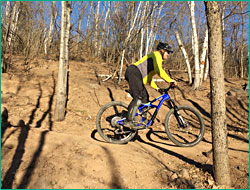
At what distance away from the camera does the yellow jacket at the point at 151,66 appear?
4.04 meters

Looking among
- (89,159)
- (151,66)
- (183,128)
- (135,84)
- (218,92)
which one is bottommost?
(89,159)

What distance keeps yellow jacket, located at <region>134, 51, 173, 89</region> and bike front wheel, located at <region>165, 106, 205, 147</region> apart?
81 centimetres

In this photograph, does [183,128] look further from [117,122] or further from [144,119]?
[117,122]

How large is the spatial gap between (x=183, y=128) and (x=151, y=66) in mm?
1525

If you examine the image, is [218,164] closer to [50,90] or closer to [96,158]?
[96,158]

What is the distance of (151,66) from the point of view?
13.7 feet

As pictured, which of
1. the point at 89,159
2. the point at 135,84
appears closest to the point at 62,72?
the point at 135,84

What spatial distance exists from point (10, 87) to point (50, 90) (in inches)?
51.1

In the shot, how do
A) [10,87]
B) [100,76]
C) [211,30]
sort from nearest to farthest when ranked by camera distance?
[211,30], [10,87], [100,76]

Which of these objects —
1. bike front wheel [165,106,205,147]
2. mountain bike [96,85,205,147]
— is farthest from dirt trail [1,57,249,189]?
mountain bike [96,85,205,147]

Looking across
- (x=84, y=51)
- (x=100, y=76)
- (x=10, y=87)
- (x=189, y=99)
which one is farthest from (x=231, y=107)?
(x=84, y=51)

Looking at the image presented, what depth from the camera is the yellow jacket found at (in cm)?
404

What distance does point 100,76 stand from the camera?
9.48m

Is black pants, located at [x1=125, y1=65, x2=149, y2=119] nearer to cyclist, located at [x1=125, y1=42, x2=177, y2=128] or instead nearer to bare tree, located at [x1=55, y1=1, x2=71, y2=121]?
cyclist, located at [x1=125, y1=42, x2=177, y2=128]
